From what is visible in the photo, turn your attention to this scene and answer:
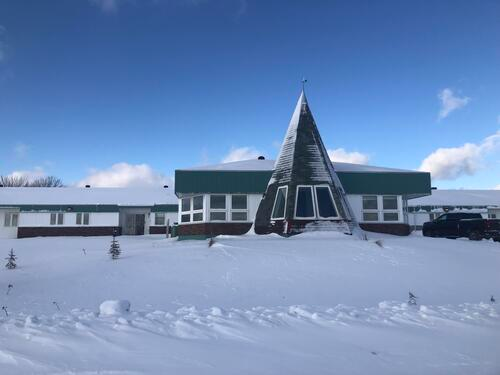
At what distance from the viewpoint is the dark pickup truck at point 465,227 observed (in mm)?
19891

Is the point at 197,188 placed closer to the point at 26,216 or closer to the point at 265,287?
the point at 265,287

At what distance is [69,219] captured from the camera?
1313 inches

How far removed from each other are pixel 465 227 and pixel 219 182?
12.9 meters

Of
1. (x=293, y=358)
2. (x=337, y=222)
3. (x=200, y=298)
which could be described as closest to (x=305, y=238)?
(x=337, y=222)

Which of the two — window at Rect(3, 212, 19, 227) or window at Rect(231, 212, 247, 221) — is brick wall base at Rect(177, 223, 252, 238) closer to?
window at Rect(231, 212, 247, 221)

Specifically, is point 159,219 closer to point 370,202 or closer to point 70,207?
point 70,207

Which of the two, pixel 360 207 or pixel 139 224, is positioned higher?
pixel 360 207

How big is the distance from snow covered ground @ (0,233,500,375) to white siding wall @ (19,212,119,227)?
21.4m

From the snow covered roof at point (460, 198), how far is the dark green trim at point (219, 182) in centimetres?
2261

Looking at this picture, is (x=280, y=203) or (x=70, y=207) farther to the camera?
(x=70, y=207)

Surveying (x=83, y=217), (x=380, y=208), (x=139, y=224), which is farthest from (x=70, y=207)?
(x=380, y=208)

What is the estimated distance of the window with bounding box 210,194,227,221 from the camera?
1973cm

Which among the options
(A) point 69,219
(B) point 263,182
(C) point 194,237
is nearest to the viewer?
(B) point 263,182

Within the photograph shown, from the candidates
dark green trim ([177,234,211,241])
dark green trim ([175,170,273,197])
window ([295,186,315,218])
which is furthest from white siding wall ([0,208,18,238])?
window ([295,186,315,218])
